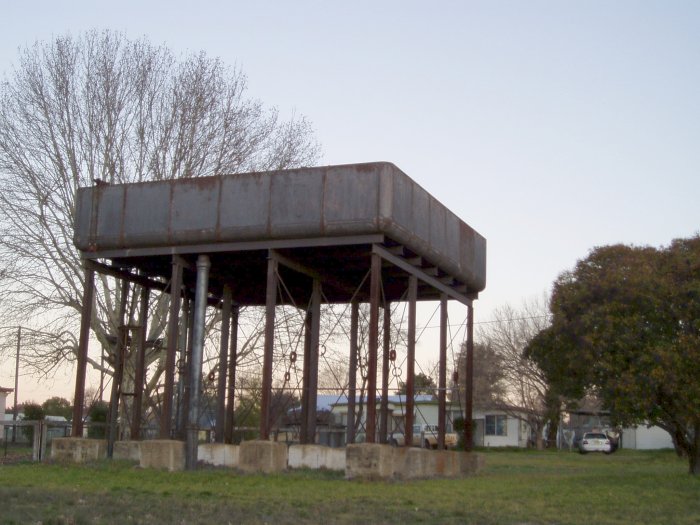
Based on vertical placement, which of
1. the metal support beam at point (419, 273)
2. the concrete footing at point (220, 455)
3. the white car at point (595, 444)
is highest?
the metal support beam at point (419, 273)

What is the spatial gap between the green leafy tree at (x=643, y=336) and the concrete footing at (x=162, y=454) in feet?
39.4

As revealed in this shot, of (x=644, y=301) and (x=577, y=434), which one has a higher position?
(x=644, y=301)

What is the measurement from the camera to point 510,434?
2744 inches

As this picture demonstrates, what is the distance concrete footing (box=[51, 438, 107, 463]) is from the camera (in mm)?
25469

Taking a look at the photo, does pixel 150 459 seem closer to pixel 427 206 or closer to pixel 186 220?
pixel 186 220

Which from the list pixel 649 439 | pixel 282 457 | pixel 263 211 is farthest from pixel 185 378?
pixel 649 439

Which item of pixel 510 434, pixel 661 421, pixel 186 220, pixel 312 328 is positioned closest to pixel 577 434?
pixel 510 434

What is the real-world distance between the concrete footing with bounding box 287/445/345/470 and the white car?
3734 centimetres

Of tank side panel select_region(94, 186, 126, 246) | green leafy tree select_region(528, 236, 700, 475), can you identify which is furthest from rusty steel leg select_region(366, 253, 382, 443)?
green leafy tree select_region(528, 236, 700, 475)

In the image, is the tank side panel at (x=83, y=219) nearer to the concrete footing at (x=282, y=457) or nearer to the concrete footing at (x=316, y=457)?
the concrete footing at (x=282, y=457)

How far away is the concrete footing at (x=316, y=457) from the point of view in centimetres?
2536

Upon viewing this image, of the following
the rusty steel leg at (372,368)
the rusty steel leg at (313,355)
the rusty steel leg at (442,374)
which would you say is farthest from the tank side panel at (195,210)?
the rusty steel leg at (442,374)

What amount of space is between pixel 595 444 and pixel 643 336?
3412cm

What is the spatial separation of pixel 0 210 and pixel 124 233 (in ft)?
31.6
